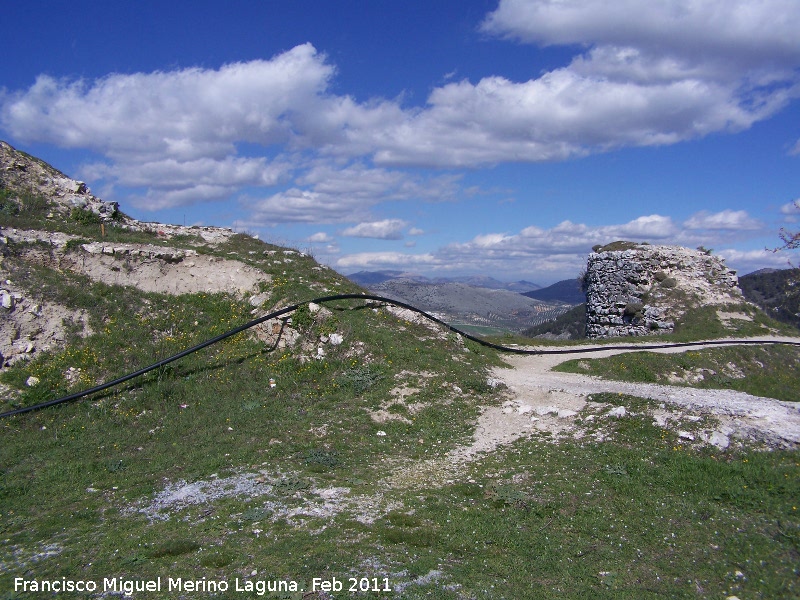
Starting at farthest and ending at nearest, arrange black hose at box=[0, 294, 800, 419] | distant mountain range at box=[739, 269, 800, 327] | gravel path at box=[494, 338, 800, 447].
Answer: distant mountain range at box=[739, 269, 800, 327] < black hose at box=[0, 294, 800, 419] < gravel path at box=[494, 338, 800, 447]

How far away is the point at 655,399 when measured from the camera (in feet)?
51.1

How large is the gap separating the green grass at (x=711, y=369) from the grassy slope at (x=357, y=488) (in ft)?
24.0

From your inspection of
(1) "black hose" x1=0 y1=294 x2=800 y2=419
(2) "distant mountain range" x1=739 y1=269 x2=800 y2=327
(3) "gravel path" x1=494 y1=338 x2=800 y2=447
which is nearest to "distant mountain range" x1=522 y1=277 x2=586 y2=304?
(2) "distant mountain range" x1=739 y1=269 x2=800 y2=327

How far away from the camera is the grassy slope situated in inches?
327

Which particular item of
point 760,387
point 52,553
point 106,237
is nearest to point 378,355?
point 52,553

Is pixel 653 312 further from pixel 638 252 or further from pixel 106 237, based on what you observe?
pixel 106 237

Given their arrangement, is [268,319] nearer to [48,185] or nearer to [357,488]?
[357,488]

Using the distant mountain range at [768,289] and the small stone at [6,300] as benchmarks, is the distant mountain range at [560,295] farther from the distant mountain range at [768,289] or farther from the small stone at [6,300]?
the small stone at [6,300]

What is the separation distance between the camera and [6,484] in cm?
1210

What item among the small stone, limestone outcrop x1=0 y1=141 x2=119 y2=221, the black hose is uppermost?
limestone outcrop x1=0 y1=141 x2=119 y2=221

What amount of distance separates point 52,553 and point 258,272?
15502mm

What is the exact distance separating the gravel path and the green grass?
228 cm

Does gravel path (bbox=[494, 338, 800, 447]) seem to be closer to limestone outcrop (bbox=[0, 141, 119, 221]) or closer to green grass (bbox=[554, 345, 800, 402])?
green grass (bbox=[554, 345, 800, 402])

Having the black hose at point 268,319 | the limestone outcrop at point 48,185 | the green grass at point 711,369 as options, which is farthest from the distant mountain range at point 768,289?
the limestone outcrop at point 48,185
